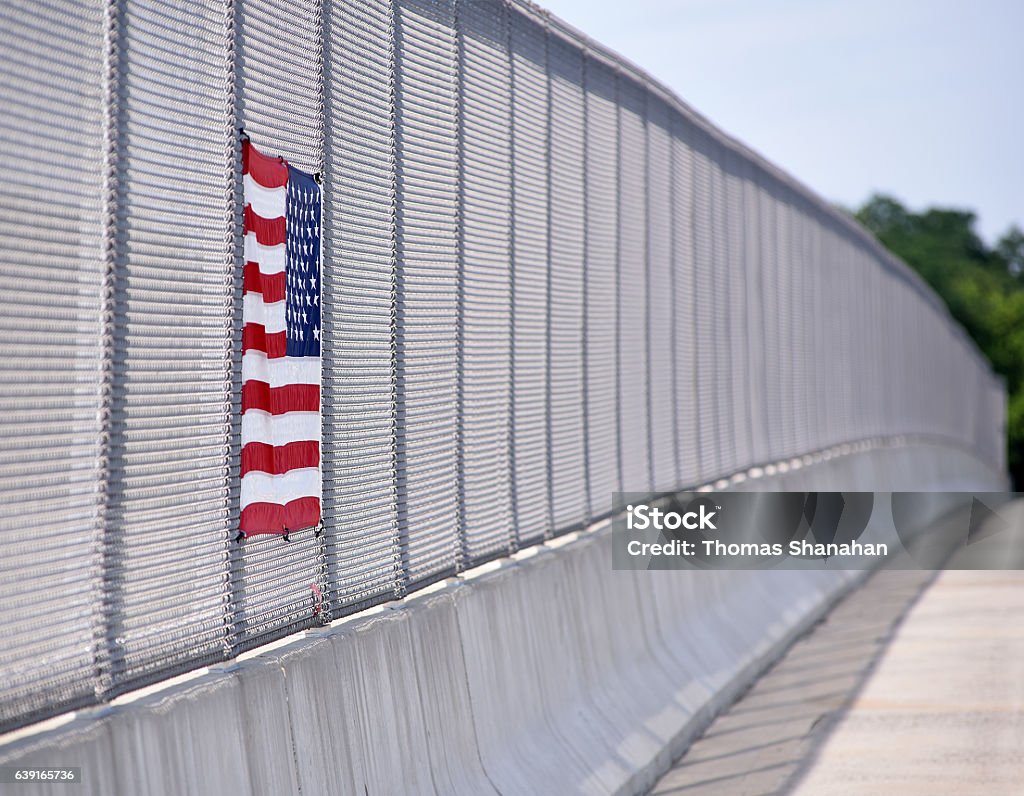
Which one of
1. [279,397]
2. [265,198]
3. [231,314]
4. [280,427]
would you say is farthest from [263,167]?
[280,427]

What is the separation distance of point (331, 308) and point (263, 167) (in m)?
0.83

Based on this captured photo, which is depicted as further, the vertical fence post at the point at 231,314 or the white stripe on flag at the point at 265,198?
the white stripe on flag at the point at 265,198

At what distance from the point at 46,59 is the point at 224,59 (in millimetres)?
1261

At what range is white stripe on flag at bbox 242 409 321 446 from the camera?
20.2 feet

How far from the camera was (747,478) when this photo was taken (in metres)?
16.5

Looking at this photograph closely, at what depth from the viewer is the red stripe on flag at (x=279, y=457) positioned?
616 centimetres

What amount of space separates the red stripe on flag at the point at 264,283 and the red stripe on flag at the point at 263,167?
335mm

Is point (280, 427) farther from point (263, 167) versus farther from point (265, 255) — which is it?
point (263, 167)

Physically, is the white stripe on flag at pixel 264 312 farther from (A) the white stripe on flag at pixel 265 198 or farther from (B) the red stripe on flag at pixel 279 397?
(A) the white stripe on flag at pixel 265 198

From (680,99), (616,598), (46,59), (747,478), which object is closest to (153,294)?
(46,59)

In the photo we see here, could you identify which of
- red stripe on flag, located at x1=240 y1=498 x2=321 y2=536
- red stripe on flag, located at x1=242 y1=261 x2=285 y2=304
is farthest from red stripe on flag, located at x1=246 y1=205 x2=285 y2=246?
red stripe on flag, located at x1=240 y1=498 x2=321 y2=536

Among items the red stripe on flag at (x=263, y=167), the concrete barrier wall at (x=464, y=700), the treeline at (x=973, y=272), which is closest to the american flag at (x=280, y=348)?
the red stripe on flag at (x=263, y=167)

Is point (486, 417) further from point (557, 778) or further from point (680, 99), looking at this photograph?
point (680, 99)

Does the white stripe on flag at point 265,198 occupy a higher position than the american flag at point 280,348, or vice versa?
the white stripe on flag at point 265,198
